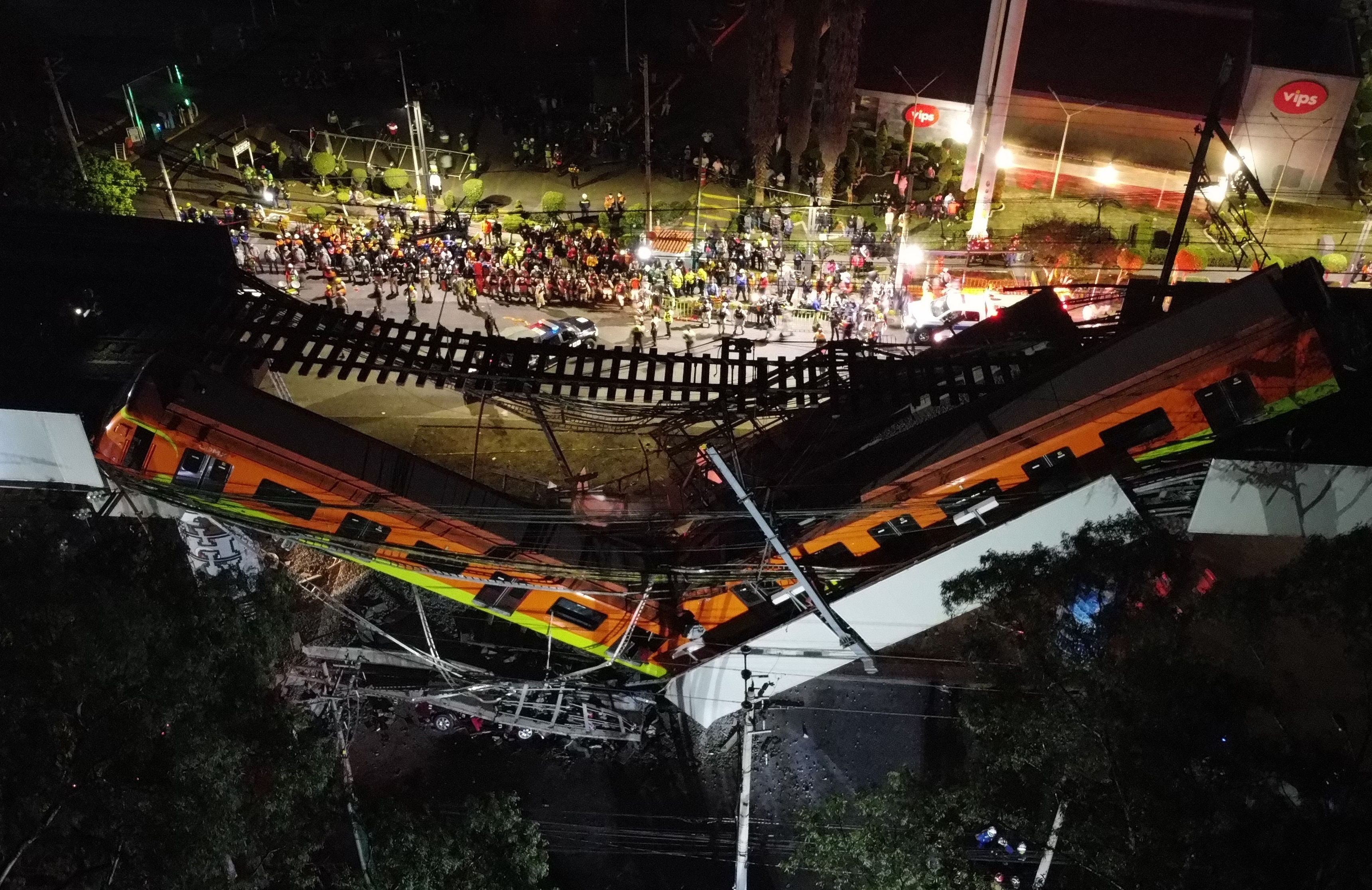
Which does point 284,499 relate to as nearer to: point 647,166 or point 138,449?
point 138,449

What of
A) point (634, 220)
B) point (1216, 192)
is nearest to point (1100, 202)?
point (1216, 192)

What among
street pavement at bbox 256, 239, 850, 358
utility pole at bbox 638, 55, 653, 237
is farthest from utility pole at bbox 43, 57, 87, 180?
utility pole at bbox 638, 55, 653, 237

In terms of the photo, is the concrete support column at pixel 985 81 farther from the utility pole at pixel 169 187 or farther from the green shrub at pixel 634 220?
the utility pole at pixel 169 187

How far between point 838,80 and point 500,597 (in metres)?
19.7

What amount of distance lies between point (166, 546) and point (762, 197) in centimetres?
2271

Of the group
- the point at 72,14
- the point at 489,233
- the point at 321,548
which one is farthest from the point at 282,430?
the point at 72,14

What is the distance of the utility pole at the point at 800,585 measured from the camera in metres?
10.9

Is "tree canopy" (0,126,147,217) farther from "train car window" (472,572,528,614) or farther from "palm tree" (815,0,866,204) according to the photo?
"palm tree" (815,0,866,204)

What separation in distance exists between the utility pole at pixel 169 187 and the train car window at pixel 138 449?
62.0ft

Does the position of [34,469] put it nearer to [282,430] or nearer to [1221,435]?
[282,430]

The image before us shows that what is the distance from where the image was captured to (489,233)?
95.9 ft

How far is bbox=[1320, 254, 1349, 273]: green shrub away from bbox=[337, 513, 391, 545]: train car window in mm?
24889

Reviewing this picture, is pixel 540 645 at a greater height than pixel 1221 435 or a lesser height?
lesser

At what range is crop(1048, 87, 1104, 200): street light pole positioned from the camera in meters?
32.0
